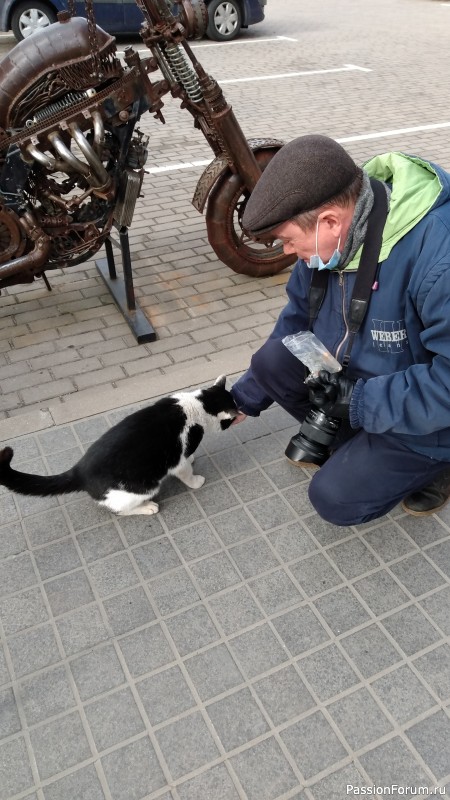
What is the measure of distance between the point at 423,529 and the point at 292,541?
0.67m

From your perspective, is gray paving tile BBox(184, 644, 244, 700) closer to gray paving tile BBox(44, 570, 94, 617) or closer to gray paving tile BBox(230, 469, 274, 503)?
gray paving tile BBox(44, 570, 94, 617)

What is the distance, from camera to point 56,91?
3.48 metres

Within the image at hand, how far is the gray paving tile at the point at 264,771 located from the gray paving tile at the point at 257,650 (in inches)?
10.9

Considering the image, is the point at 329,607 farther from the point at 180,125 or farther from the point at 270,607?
the point at 180,125

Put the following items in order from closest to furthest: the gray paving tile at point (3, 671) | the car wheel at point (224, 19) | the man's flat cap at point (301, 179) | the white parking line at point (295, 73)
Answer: the man's flat cap at point (301, 179) < the gray paving tile at point (3, 671) < the white parking line at point (295, 73) < the car wheel at point (224, 19)

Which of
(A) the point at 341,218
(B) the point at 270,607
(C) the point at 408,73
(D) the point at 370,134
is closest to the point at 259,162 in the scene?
(A) the point at 341,218

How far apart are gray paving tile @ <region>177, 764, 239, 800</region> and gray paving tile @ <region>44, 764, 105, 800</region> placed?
0.29 metres

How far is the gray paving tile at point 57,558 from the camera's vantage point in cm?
272

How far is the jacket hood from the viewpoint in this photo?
7.04ft

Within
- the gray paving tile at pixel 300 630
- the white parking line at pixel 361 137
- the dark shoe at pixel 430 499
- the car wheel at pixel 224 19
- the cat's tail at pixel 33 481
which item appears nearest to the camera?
the gray paving tile at pixel 300 630

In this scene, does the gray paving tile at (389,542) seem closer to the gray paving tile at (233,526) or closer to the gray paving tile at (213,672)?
the gray paving tile at (233,526)

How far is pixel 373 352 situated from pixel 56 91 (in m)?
2.54

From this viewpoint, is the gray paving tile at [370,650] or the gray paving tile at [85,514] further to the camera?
the gray paving tile at [85,514]

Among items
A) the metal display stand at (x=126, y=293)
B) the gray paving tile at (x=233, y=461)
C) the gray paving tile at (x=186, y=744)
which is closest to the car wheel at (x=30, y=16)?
the metal display stand at (x=126, y=293)
